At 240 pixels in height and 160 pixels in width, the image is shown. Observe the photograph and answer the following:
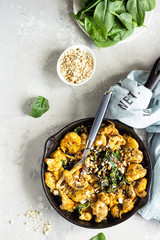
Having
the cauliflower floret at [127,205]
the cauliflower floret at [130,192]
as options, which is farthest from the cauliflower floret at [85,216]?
the cauliflower floret at [130,192]

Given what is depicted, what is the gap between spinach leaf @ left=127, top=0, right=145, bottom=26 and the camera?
2.40m

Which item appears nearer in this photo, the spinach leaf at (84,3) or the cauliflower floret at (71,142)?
the cauliflower floret at (71,142)

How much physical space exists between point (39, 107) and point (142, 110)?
916mm

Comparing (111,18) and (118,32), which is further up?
(111,18)

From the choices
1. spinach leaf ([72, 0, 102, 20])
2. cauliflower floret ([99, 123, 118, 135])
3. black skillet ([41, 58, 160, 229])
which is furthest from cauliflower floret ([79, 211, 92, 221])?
spinach leaf ([72, 0, 102, 20])

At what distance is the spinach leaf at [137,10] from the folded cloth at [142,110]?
18.1 inches

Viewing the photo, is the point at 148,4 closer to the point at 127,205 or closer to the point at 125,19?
the point at 125,19

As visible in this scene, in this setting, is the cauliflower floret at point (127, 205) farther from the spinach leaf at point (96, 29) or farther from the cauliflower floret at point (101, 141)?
the spinach leaf at point (96, 29)

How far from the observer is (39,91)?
2736 millimetres

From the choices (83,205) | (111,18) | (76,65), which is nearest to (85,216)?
(83,205)

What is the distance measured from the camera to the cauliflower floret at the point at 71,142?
95.3 inches

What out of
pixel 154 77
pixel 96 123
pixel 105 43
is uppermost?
pixel 105 43

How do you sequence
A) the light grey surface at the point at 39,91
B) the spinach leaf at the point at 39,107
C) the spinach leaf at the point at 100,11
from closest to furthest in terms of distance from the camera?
the spinach leaf at the point at 100,11 → the spinach leaf at the point at 39,107 → the light grey surface at the point at 39,91

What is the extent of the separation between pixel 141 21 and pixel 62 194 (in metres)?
1.63
